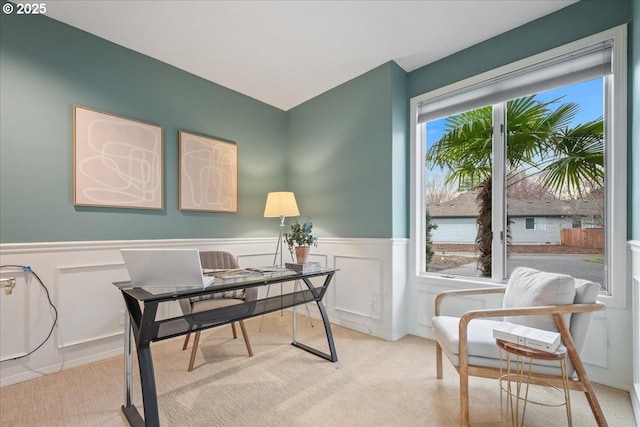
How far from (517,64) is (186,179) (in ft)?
10.1

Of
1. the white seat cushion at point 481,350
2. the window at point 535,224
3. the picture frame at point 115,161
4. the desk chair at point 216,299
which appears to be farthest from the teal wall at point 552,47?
the picture frame at point 115,161

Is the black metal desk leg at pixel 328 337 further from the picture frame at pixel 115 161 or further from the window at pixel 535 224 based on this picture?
the window at pixel 535 224

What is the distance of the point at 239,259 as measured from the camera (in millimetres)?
3365

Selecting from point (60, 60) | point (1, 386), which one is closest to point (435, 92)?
point (60, 60)

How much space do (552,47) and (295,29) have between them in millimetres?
1969

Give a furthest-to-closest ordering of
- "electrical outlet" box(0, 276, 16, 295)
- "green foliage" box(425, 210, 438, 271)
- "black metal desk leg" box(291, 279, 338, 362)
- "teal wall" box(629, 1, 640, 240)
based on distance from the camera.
A: "green foliage" box(425, 210, 438, 271) < "black metal desk leg" box(291, 279, 338, 362) < "electrical outlet" box(0, 276, 16, 295) < "teal wall" box(629, 1, 640, 240)

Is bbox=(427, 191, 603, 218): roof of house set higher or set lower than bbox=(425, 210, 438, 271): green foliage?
higher

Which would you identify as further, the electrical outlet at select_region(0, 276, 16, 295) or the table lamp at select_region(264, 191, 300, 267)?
the table lamp at select_region(264, 191, 300, 267)

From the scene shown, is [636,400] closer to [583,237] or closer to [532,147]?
[583,237]

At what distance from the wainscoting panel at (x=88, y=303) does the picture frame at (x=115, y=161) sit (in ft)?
1.78

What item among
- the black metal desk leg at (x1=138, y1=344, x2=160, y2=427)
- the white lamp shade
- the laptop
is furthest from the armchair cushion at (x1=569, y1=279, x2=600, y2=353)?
the white lamp shade

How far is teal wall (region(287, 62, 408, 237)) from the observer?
9.40 ft

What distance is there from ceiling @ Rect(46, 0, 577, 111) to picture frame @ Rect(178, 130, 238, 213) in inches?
28.8

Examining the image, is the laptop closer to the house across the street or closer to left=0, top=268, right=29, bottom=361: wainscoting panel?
Answer: left=0, top=268, right=29, bottom=361: wainscoting panel
